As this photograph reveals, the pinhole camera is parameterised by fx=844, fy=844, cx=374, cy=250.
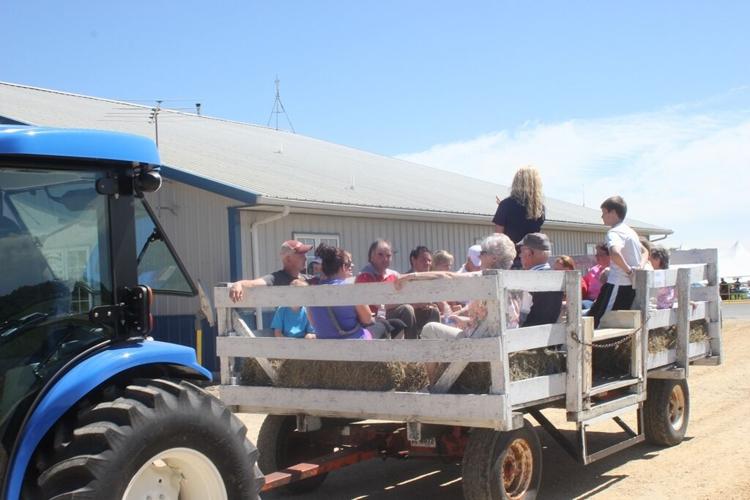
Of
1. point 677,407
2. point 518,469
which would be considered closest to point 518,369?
point 518,469

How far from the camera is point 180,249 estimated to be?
45.7ft

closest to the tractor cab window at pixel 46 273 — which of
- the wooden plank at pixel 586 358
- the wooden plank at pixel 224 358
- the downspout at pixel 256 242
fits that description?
the wooden plank at pixel 224 358

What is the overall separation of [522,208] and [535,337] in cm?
219

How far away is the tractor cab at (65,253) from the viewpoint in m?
3.71

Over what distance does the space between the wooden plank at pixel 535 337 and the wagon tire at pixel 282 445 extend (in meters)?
1.84

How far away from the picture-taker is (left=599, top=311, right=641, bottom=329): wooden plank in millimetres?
6609

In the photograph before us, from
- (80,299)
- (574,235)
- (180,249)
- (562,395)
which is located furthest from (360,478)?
(574,235)

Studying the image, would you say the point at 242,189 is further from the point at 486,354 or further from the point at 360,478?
the point at 486,354

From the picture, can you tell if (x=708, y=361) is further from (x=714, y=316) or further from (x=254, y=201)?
(x=254, y=201)

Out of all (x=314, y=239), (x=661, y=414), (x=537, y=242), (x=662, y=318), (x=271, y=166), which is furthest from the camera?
(x=271, y=166)

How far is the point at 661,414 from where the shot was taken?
7250 mm

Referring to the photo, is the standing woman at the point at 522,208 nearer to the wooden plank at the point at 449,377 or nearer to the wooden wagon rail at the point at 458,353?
the wooden wagon rail at the point at 458,353

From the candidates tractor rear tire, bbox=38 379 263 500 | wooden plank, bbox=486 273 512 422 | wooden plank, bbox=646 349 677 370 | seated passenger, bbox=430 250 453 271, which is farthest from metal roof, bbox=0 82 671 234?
tractor rear tire, bbox=38 379 263 500

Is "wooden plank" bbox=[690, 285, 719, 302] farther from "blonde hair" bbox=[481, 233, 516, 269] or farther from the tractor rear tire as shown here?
the tractor rear tire
